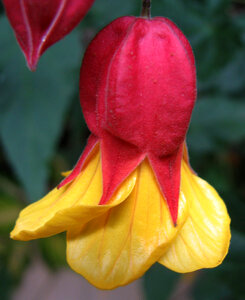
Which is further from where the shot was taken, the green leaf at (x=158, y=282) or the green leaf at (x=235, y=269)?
the green leaf at (x=158, y=282)

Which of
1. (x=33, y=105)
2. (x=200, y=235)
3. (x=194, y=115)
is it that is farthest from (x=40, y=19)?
(x=194, y=115)

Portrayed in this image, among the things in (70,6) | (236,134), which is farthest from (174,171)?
(236,134)

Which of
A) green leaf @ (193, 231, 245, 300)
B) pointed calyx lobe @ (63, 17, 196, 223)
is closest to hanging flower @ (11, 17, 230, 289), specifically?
pointed calyx lobe @ (63, 17, 196, 223)

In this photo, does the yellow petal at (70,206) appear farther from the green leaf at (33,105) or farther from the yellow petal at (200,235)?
the green leaf at (33,105)

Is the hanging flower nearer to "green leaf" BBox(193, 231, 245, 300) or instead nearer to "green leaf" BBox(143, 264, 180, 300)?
"green leaf" BBox(193, 231, 245, 300)

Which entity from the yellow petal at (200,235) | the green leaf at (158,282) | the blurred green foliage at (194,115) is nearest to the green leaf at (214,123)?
the blurred green foliage at (194,115)

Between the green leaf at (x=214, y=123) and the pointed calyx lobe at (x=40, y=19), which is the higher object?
the pointed calyx lobe at (x=40, y=19)

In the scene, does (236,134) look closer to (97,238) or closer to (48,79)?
(48,79)
